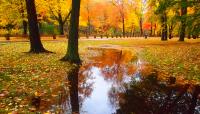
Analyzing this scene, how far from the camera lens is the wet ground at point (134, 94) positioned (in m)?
9.22

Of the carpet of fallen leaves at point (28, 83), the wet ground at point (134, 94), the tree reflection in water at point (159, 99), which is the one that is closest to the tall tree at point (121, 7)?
the carpet of fallen leaves at point (28, 83)

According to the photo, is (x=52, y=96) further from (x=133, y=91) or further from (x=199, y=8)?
(x=199, y=8)

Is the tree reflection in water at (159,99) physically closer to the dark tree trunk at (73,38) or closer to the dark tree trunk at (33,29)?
the dark tree trunk at (73,38)

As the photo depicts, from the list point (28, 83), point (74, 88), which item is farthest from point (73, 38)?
point (74, 88)

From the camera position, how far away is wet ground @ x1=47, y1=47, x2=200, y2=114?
9219 mm

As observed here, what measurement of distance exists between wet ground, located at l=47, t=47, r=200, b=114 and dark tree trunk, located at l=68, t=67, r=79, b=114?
147 mm

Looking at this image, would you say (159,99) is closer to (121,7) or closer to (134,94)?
(134,94)

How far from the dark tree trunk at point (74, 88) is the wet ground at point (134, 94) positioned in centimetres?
15

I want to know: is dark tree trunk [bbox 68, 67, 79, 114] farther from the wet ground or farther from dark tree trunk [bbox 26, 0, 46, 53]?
dark tree trunk [bbox 26, 0, 46, 53]

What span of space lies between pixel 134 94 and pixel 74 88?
7.92 ft

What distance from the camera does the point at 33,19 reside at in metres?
24.8

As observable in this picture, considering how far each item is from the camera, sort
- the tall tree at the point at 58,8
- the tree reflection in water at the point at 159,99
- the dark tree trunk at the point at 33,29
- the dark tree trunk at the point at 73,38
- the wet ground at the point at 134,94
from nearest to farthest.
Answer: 1. the tree reflection in water at the point at 159,99
2. the wet ground at the point at 134,94
3. the dark tree trunk at the point at 73,38
4. the dark tree trunk at the point at 33,29
5. the tall tree at the point at 58,8

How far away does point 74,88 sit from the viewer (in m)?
12.1

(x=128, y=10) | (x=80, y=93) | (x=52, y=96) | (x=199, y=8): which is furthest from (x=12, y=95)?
(x=128, y=10)
